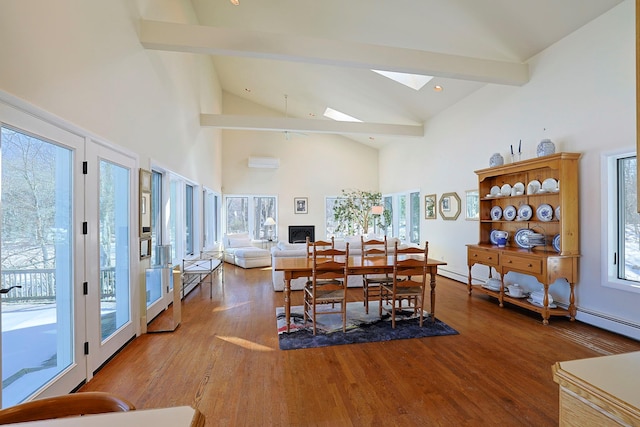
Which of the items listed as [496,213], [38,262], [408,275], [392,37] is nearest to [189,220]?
[38,262]

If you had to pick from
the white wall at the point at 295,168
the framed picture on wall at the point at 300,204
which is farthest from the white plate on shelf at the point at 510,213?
the framed picture on wall at the point at 300,204

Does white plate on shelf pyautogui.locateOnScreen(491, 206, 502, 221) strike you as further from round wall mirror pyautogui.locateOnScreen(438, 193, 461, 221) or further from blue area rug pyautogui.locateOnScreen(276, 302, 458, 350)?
blue area rug pyautogui.locateOnScreen(276, 302, 458, 350)

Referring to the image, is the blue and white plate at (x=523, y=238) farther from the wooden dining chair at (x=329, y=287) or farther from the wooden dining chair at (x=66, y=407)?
the wooden dining chair at (x=66, y=407)

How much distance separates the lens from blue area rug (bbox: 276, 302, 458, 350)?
325 centimetres

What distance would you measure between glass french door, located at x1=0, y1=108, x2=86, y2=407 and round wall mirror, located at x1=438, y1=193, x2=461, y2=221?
5.87 meters

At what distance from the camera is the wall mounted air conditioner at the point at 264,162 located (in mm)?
9328

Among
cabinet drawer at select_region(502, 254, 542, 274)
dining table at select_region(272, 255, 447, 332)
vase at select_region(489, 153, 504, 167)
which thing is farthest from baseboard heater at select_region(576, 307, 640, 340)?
vase at select_region(489, 153, 504, 167)

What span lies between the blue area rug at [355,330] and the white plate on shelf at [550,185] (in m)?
2.22

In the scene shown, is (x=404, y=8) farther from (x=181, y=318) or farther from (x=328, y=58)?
(x=181, y=318)

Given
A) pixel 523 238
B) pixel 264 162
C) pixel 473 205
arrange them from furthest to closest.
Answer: pixel 264 162 < pixel 473 205 < pixel 523 238

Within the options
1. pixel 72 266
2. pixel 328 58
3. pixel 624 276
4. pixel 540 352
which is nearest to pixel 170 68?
pixel 328 58

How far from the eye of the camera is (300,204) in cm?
982

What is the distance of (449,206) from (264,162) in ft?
18.5

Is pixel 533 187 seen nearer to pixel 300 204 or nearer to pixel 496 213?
pixel 496 213
